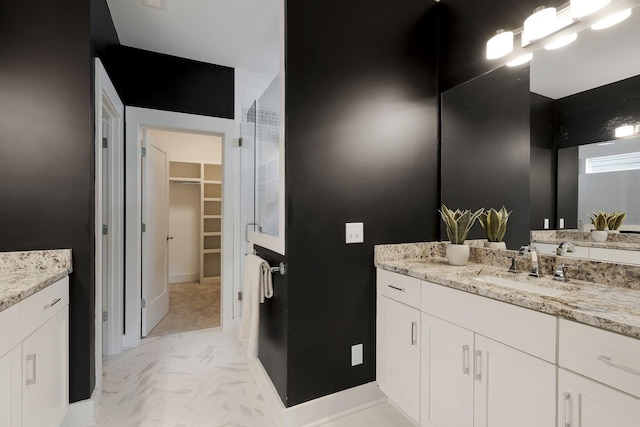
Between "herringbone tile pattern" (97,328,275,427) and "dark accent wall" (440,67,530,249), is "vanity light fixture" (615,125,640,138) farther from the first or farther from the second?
"herringbone tile pattern" (97,328,275,427)

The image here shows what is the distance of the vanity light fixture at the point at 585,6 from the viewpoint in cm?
126

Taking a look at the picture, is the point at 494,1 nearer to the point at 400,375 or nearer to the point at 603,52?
the point at 603,52

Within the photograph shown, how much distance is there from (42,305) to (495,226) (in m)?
2.29

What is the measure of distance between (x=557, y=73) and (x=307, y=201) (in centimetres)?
142

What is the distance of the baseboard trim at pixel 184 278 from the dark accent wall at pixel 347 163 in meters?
3.78

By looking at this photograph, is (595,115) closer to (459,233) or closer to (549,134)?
(549,134)

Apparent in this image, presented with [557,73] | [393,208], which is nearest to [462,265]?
[393,208]

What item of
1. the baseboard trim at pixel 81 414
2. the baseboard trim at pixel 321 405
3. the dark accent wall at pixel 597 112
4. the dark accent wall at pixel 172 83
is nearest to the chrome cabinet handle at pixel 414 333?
the baseboard trim at pixel 321 405

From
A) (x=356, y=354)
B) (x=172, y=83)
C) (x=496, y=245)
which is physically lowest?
(x=356, y=354)

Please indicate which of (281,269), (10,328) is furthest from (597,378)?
(10,328)

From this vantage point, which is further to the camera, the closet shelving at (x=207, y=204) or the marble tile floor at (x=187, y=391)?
the closet shelving at (x=207, y=204)

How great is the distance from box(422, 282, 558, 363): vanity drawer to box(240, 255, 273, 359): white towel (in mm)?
866

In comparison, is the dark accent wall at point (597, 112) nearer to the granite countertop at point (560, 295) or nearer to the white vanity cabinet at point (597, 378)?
the granite countertop at point (560, 295)

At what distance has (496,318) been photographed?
3.71ft
